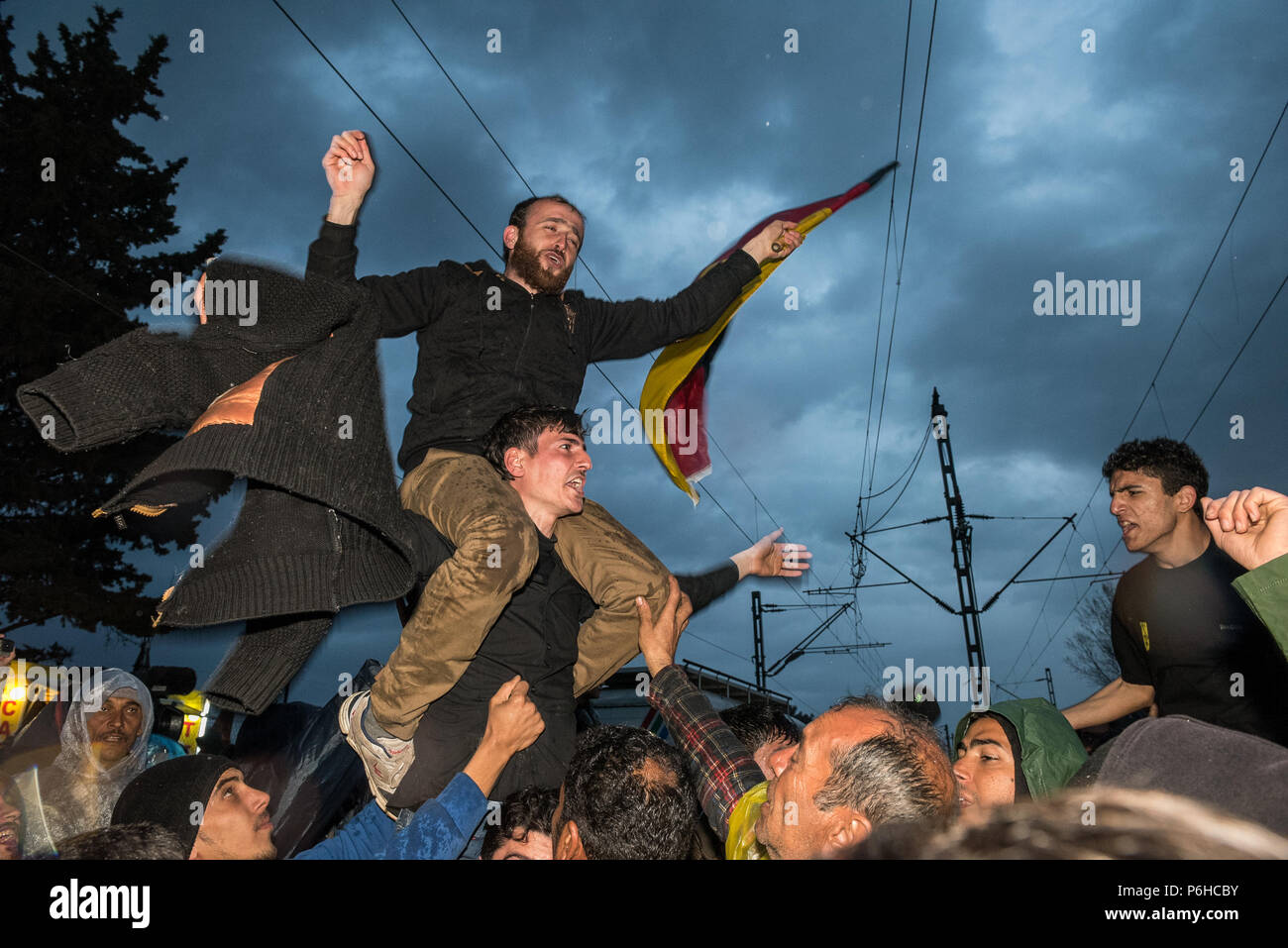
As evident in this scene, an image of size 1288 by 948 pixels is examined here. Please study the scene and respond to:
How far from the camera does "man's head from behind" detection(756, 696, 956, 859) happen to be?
5.97ft

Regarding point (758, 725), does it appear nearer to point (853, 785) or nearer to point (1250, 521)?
point (853, 785)

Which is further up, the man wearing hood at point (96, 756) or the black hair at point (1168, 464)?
the black hair at point (1168, 464)

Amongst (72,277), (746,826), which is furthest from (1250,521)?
(72,277)

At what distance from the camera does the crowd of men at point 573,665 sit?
1.94 meters

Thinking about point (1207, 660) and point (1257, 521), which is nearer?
point (1257, 521)

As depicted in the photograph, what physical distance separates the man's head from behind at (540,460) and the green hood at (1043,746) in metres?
1.74

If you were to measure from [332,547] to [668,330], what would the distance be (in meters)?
1.55

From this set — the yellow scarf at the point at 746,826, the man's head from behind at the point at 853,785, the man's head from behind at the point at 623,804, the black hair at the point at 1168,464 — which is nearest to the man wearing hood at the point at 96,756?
the man's head from behind at the point at 623,804

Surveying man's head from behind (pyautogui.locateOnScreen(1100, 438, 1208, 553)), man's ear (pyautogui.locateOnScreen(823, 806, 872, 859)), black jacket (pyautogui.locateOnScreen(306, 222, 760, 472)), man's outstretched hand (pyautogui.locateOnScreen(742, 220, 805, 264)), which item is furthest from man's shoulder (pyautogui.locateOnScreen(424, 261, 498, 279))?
man's head from behind (pyautogui.locateOnScreen(1100, 438, 1208, 553))

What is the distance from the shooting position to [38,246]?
14.5 metres

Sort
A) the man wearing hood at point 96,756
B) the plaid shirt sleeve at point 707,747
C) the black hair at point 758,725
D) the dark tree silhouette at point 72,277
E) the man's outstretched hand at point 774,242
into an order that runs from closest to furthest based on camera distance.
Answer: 1. the plaid shirt sleeve at point 707,747
2. the black hair at point 758,725
3. the man's outstretched hand at point 774,242
4. the man wearing hood at point 96,756
5. the dark tree silhouette at point 72,277

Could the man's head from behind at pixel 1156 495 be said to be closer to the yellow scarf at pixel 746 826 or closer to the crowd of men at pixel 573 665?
the crowd of men at pixel 573 665

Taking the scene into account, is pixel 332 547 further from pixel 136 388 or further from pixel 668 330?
pixel 668 330
